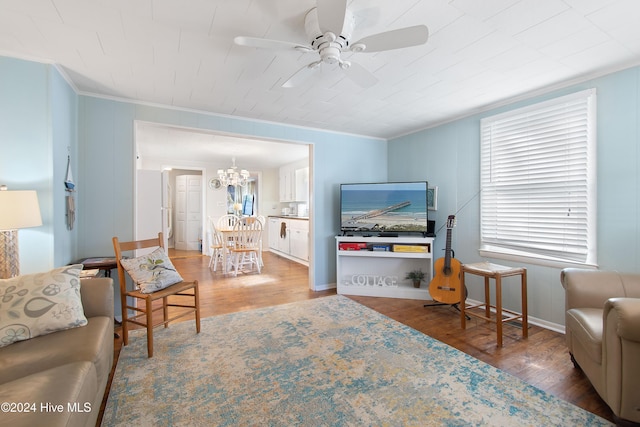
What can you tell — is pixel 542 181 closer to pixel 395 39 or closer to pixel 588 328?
pixel 588 328

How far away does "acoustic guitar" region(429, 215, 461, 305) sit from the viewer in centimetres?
329

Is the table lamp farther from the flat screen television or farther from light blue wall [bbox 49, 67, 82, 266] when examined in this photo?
the flat screen television

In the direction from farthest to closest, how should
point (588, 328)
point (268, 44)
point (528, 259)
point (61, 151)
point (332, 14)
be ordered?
point (528, 259), point (61, 151), point (588, 328), point (268, 44), point (332, 14)

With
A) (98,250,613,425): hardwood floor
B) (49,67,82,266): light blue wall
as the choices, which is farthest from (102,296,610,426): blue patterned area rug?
(49,67,82,266): light blue wall

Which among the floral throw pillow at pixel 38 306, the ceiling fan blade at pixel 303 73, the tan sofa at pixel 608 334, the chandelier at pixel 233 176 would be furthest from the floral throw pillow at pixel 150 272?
the chandelier at pixel 233 176

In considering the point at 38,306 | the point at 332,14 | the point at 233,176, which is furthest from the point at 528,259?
the point at 233,176

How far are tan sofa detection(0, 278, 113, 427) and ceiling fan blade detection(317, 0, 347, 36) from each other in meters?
1.92

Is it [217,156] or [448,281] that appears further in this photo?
[217,156]

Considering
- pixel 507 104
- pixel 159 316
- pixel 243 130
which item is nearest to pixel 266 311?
pixel 159 316

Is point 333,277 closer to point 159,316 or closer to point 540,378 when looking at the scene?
point 159,316

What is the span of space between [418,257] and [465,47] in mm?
2433

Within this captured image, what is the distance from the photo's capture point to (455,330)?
2.79m

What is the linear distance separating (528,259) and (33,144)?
4469 mm

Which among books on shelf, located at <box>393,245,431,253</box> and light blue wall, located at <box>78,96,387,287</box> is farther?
books on shelf, located at <box>393,245,431,253</box>
